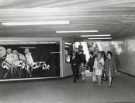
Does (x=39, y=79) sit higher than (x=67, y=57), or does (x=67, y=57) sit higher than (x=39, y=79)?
(x=67, y=57)

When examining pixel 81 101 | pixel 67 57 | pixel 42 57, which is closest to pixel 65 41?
pixel 67 57

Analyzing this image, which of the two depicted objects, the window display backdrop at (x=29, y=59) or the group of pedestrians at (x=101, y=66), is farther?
the window display backdrop at (x=29, y=59)

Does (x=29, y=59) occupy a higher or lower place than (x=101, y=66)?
higher

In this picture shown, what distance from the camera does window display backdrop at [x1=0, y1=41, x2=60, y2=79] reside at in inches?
417

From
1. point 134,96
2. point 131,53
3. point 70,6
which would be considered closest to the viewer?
point 70,6

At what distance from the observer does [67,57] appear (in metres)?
12.2

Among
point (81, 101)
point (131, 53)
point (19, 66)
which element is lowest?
point (81, 101)

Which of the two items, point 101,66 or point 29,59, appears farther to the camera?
point 29,59

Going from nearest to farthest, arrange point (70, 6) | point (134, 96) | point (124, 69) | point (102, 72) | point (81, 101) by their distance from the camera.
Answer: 1. point (70, 6)
2. point (81, 101)
3. point (134, 96)
4. point (102, 72)
5. point (124, 69)

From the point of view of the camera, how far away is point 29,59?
36.0 feet

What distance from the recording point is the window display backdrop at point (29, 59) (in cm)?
1060

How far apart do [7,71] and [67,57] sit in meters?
3.89

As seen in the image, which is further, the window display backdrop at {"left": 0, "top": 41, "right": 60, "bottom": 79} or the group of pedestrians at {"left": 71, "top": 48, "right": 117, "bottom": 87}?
the window display backdrop at {"left": 0, "top": 41, "right": 60, "bottom": 79}

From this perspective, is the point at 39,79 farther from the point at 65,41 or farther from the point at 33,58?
the point at 65,41
